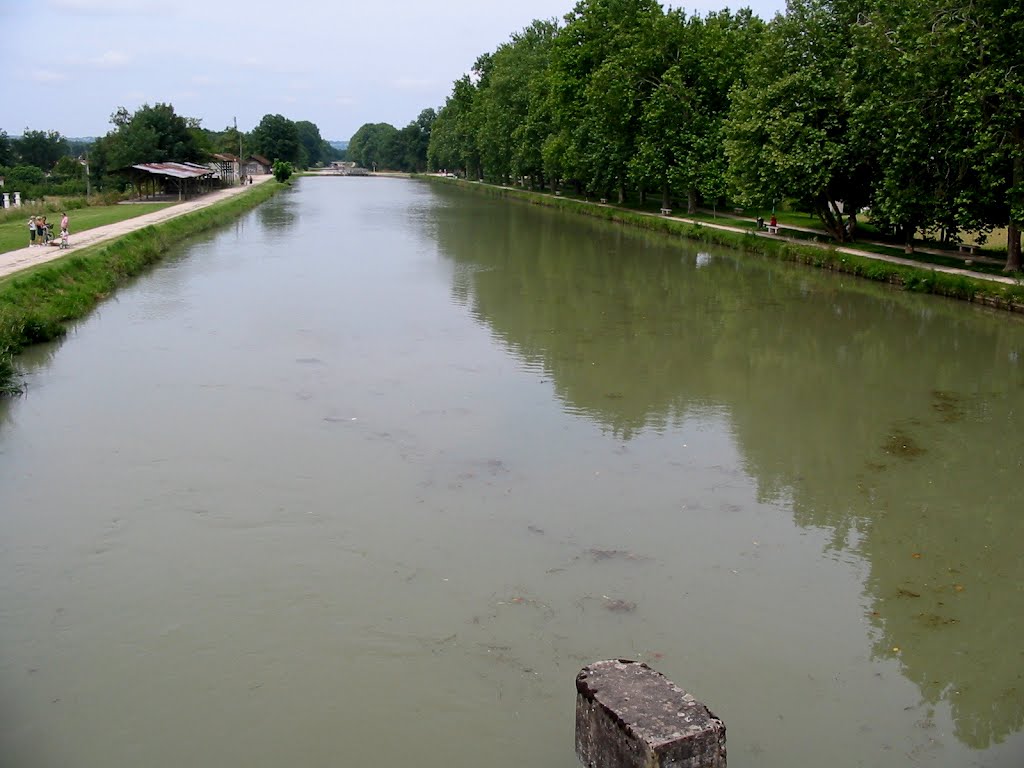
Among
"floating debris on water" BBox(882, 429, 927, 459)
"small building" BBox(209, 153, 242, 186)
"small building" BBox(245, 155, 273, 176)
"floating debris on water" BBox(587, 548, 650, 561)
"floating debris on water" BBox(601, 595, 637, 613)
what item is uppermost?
"small building" BBox(245, 155, 273, 176)

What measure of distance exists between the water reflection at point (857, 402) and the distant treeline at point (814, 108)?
3214 millimetres

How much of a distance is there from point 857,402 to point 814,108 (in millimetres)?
17132

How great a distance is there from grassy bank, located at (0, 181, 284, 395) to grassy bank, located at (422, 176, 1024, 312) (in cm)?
2016

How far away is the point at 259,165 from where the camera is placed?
5113 inches

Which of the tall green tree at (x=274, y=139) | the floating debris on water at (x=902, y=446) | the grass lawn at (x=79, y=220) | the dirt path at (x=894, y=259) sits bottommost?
the floating debris on water at (x=902, y=446)

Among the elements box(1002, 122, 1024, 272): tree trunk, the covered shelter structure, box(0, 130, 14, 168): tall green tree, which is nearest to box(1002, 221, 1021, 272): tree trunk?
box(1002, 122, 1024, 272): tree trunk

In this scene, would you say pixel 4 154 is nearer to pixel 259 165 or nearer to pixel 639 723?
pixel 259 165

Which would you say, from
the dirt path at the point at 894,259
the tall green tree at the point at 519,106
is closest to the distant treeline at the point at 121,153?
the tall green tree at the point at 519,106

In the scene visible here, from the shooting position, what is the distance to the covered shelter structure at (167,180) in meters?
51.5

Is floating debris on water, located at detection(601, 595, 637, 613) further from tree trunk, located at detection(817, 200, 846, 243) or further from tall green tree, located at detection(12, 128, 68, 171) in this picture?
tall green tree, located at detection(12, 128, 68, 171)

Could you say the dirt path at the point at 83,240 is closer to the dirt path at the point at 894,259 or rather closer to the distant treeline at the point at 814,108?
the distant treeline at the point at 814,108

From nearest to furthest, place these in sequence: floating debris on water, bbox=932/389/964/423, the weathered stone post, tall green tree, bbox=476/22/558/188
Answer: the weathered stone post, floating debris on water, bbox=932/389/964/423, tall green tree, bbox=476/22/558/188

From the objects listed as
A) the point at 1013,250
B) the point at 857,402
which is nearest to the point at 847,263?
the point at 1013,250

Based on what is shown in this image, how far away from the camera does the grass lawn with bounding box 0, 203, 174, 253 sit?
2894cm
